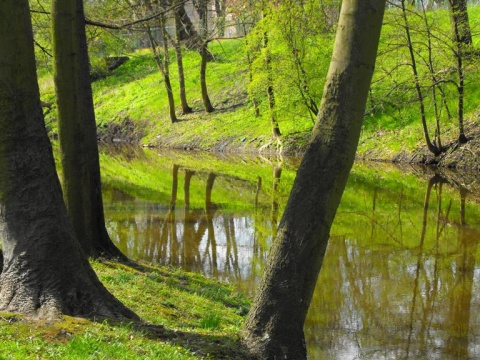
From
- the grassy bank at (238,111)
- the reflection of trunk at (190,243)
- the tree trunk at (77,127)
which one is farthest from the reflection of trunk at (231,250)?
the grassy bank at (238,111)

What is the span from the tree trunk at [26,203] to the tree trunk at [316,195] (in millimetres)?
1636

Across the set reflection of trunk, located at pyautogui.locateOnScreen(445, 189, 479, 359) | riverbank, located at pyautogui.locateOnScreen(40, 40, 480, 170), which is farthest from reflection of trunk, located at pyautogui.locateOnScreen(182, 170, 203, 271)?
reflection of trunk, located at pyautogui.locateOnScreen(445, 189, 479, 359)

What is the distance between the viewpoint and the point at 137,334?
616 centimetres

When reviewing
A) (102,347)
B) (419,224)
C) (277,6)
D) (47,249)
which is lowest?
(419,224)

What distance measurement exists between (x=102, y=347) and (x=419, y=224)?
1271 cm

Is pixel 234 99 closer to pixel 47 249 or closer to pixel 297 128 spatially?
pixel 297 128

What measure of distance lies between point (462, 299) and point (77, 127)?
261 inches

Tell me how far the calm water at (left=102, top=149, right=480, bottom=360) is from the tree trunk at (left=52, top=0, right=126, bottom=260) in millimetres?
2681

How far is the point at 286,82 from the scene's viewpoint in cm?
3003

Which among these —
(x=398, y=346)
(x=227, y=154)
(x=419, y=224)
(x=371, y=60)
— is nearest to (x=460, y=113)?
(x=419, y=224)

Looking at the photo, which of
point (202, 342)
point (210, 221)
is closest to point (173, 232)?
point (210, 221)

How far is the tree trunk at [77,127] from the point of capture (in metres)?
9.54

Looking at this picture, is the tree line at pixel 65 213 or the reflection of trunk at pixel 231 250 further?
the reflection of trunk at pixel 231 250

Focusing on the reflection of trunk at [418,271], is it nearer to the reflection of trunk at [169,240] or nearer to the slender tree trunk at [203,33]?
the reflection of trunk at [169,240]
